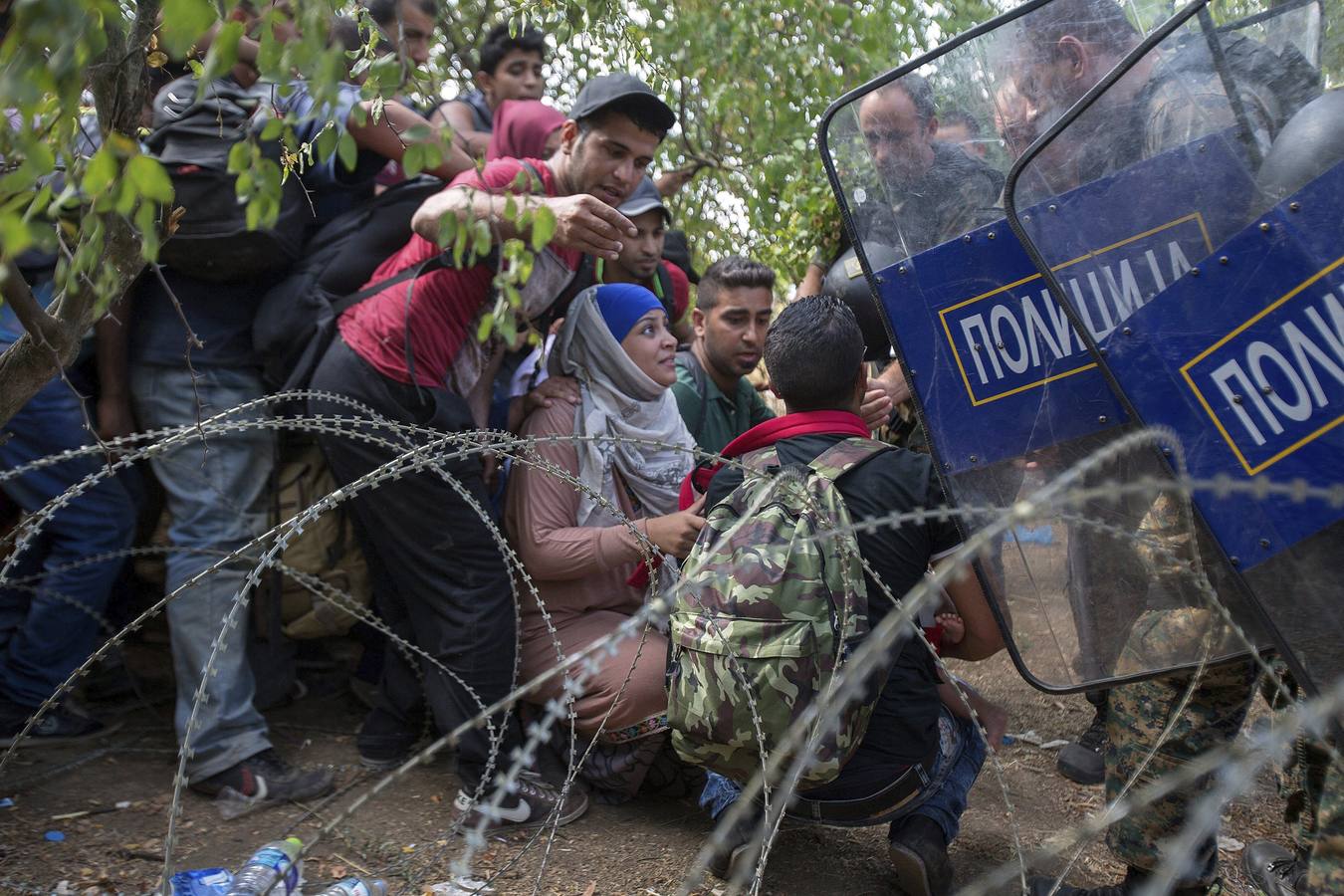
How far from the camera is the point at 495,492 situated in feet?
11.5

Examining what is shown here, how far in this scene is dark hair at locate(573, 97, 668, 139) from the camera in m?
2.99

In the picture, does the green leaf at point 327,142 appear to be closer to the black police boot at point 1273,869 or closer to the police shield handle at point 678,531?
the police shield handle at point 678,531

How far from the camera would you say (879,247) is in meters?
2.32

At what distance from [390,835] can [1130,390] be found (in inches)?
88.2

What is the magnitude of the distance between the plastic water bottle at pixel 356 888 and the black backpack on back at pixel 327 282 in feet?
4.51

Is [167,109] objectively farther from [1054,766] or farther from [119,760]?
[1054,766]

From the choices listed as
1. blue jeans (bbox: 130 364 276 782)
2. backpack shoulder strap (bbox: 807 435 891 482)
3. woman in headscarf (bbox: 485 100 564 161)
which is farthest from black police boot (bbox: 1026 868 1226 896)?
woman in headscarf (bbox: 485 100 564 161)

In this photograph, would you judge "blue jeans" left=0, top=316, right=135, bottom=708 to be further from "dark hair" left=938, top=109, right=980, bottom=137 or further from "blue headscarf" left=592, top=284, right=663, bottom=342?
"dark hair" left=938, top=109, right=980, bottom=137

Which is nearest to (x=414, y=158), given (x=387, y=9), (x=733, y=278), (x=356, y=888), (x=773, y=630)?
(x=773, y=630)

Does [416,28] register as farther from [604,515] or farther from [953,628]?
[953,628]

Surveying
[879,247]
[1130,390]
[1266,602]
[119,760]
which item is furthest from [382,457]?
[1266,602]

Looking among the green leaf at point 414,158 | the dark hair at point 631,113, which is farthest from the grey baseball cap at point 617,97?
the green leaf at point 414,158

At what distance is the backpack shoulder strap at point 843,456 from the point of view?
2.53m

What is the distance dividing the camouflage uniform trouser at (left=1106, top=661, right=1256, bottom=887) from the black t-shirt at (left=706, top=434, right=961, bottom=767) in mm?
434
